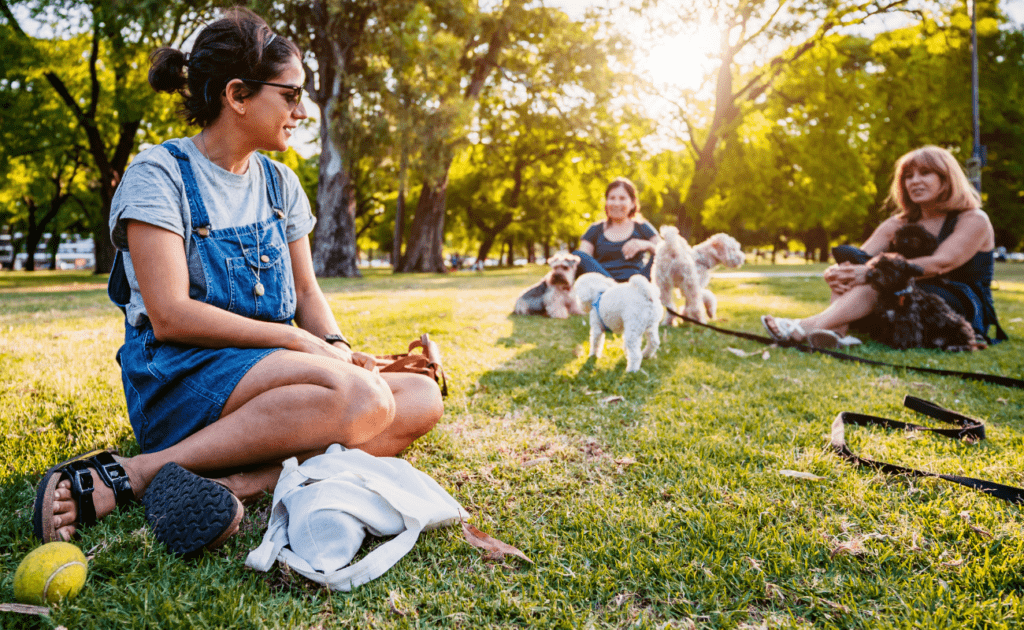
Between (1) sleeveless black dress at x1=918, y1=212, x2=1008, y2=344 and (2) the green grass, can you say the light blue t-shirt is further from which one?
(1) sleeveless black dress at x1=918, y1=212, x2=1008, y2=344

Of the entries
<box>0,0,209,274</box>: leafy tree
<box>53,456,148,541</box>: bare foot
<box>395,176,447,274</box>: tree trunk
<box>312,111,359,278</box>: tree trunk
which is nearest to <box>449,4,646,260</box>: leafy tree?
<box>395,176,447,274</box>: tree trunk

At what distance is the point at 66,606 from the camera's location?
1.46 m

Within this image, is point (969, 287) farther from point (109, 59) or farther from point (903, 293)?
point (109, 59)

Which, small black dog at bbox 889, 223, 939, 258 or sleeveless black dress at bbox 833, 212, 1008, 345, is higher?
small black dog at bbox 889, 223, 939, 258

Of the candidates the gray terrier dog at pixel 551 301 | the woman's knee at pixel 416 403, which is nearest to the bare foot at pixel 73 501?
the woman's knee at pixel 416 403

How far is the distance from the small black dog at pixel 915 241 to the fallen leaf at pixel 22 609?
688 centimetres

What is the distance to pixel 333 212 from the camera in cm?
1802

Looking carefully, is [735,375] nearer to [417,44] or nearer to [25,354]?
[25,354]

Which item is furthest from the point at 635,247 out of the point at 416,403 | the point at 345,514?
the point at 345,514

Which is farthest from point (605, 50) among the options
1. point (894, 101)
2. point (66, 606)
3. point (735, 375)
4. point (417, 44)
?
point (66, 606)

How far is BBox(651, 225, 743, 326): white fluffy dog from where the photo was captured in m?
6.50

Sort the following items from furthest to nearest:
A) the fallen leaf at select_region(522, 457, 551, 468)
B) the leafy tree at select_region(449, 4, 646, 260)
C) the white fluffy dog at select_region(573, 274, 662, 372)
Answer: the leafy tree at select_region(449, 4, 646, 260)
the white fluffy dog at select_region(573, 274, 662, 372)
the fallen leaf at select_region(522, 457, 551, 468)

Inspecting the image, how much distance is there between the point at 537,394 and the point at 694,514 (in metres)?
1.88

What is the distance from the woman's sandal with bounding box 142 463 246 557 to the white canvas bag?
0.43ft
